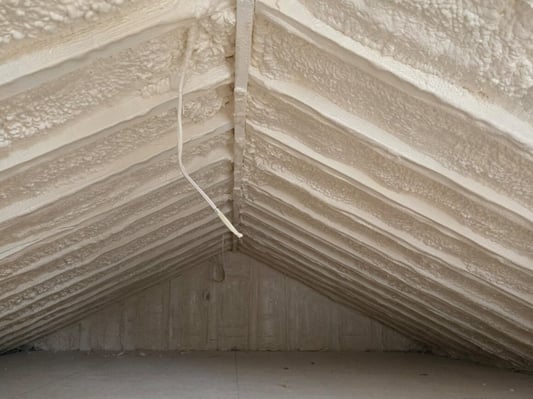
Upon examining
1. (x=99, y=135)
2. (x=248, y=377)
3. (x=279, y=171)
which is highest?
(x=99, y=135)

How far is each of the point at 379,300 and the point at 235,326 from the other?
7.50 feet

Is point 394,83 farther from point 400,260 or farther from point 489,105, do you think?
point 400,260

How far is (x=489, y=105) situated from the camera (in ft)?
6.29

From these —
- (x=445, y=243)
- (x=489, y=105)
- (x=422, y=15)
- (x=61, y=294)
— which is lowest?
(x=61, y=294)

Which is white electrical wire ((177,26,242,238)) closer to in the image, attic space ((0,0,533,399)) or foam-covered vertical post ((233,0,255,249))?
attic space ((0,0,533,399))

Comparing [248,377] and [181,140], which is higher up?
[181,140]

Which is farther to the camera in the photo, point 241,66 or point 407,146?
point 407,146

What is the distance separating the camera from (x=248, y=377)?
441 centimetres

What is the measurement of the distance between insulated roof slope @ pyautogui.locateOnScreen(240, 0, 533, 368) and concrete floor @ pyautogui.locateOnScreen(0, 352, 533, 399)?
52 cm

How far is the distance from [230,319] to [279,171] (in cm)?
401

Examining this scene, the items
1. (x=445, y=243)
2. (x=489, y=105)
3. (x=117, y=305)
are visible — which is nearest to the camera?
(x=489, y=105)

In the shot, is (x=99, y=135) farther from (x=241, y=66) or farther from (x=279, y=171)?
(x=279, y=171)

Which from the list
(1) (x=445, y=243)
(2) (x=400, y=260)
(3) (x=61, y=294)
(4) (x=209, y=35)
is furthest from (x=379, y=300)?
(4) (x=209, y=35)

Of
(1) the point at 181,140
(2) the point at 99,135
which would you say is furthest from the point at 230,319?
(1) the point at 181,140
